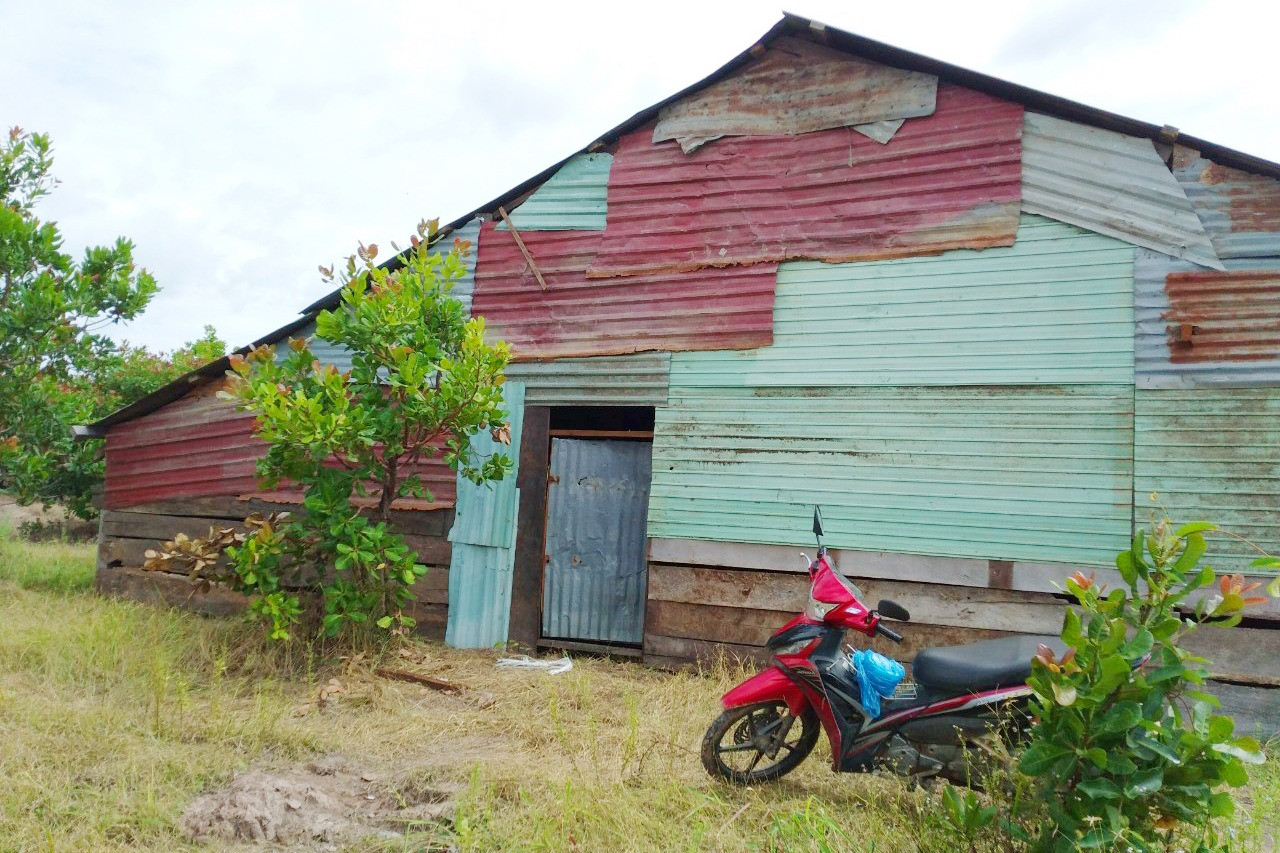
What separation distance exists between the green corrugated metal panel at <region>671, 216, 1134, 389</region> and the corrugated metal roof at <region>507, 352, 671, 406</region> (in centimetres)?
35

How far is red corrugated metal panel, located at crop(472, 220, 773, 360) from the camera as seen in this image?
23.9ft

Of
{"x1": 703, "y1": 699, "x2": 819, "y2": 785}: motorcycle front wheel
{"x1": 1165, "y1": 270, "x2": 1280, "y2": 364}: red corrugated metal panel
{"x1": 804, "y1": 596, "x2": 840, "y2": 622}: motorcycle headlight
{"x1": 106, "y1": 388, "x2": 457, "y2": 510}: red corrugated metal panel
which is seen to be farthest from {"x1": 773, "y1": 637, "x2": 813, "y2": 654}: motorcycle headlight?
{"x1": 106, "y1": 388, "x2": 457, "y2": 510}: red corrugated metal panel

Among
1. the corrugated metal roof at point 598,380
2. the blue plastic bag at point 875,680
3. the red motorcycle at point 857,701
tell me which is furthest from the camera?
the corrugated metal roof at point 598,380

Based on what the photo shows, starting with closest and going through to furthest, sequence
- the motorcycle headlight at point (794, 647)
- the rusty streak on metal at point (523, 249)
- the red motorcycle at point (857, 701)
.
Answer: the red motorcycle at point (857, 701) < the motorcycle headlight at point (794, 647) < the rusty streak on metal at point (523, 249)

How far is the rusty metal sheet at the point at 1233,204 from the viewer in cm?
588

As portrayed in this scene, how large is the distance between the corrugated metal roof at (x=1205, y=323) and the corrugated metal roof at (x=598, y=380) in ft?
11.8

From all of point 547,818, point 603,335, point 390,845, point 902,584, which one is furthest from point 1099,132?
point 390,845

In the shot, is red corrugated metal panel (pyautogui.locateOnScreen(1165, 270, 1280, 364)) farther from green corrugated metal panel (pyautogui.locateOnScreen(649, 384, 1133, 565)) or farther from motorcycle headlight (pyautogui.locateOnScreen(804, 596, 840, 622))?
motorcycle headlight (pyautogui.locateOnScreen(804, 596, 840, 622))

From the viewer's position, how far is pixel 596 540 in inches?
313

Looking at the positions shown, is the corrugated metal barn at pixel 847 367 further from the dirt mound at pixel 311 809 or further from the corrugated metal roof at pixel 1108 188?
the dirt mound at pixel 311 809

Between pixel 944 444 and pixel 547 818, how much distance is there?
4.09m

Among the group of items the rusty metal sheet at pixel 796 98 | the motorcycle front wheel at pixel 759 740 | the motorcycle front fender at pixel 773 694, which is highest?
the rusty metal sheet at pixel 796 98

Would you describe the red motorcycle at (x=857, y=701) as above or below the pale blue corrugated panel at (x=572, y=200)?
below

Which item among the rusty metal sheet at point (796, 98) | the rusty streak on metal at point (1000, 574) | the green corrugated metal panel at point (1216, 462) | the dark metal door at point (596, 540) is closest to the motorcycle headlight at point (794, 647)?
the rusty streak on metal at point (1000, 574)
